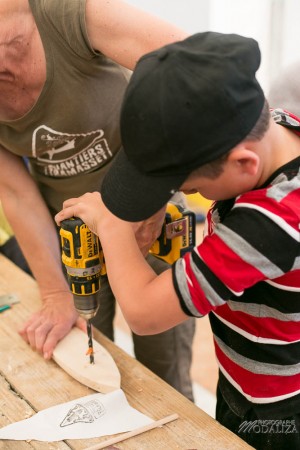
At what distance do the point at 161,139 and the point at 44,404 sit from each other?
28.7 inches

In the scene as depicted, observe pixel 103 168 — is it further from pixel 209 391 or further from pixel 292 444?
pixel 209 391

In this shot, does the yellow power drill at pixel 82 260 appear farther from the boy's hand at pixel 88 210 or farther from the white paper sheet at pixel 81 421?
the white paper sheet at pixel 81 421

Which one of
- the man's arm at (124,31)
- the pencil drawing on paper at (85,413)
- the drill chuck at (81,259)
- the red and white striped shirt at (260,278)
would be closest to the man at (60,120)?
the man's arm at (124,31)

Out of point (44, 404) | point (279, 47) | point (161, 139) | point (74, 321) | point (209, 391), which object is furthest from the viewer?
point (279, 47)

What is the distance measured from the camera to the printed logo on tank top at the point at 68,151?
1.53 metres

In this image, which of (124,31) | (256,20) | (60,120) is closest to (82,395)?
(60,120)

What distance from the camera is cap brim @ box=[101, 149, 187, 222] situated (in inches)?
37.4

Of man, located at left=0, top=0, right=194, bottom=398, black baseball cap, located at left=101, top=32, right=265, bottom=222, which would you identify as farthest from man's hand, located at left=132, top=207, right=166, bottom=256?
black baseball cap, located at left=101, top=32, right=265, bottom=222

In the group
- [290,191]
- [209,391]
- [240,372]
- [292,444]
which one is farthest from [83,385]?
[209,391]

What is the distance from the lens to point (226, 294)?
956mm

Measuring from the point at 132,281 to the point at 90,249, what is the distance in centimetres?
21

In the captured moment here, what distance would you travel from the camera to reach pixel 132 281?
108cm

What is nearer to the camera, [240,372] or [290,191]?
[290,191]

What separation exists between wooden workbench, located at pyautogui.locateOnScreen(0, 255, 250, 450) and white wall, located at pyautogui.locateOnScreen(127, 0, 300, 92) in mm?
2658
